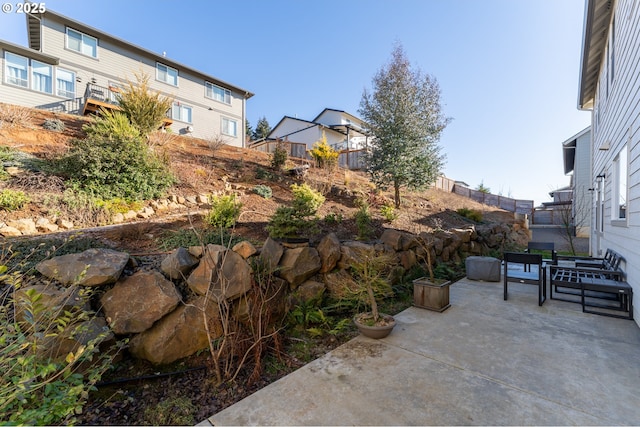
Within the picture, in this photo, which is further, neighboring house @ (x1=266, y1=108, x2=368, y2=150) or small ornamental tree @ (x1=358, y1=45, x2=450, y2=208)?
neighboring house @ (x1=266, y1=108, x2=368, y2=150)

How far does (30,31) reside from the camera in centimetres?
1468

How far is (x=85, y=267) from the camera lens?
259 centimetres

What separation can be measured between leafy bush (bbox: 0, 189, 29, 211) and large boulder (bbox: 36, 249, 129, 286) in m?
2.69

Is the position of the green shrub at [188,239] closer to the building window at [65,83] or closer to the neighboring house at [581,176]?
the building window at [65,83]

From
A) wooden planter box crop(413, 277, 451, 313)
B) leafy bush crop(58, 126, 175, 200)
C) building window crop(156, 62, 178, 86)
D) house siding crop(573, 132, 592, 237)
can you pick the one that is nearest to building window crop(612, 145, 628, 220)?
wooden planter box crop(413, 277, 451, 313)

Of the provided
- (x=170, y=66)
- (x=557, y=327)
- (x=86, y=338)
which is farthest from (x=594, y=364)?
(x=170, y=66)

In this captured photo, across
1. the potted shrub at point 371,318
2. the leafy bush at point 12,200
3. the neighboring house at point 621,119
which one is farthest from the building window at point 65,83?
the neighboring house at point 621,119

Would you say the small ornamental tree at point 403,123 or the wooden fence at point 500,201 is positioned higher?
the small ornamental tree at point 403,123

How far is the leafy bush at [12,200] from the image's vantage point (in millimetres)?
4305

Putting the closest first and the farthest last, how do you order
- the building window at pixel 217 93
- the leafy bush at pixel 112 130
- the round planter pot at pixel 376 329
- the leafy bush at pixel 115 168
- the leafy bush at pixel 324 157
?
1. the round planter pot at pixel 376 329
2. the leafy bush at pixel 115 168
3. the leafy bush at pixel 112 130
4. the leafy bush at pixel 324 157
5. the building window at pixel 217 93

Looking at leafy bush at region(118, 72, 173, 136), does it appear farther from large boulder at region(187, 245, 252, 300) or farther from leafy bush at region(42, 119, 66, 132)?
large boulder at region(187, 245, 252, 300)

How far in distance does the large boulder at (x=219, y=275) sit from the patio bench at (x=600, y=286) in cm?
491

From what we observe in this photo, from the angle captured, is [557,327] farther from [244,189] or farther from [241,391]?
[244,189]

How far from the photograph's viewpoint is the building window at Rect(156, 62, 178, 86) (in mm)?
16516
